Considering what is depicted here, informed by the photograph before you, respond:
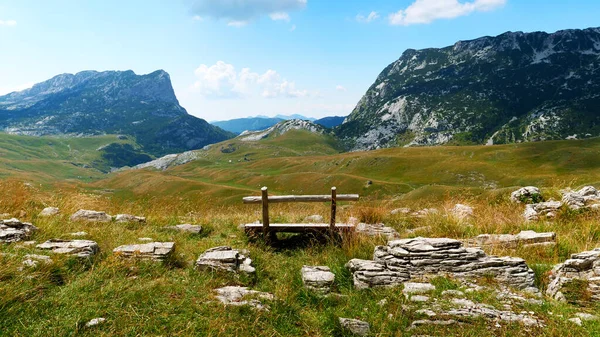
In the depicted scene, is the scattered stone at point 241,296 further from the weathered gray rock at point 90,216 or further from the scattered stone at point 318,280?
the weathered gray rock at point 90,216

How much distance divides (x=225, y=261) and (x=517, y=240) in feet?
29.9

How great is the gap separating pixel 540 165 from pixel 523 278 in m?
99.6

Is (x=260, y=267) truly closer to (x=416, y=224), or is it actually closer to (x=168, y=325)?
(x=168, y=325)

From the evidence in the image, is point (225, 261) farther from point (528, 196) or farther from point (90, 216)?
point (528, 196)

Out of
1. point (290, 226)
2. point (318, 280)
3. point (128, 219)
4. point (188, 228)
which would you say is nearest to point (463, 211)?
point (290, 226)

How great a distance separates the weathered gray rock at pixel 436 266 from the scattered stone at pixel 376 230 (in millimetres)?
2633

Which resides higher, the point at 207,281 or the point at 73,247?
the point at 73,247

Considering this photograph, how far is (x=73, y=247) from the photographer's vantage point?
28.1 feet

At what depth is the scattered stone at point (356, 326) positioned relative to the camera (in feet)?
21.0

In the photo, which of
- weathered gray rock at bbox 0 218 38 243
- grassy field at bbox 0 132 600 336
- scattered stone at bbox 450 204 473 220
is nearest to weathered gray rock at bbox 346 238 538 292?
grassy field at bbox 0 132 600 336

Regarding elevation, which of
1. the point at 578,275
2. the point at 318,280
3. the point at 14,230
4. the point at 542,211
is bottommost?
the point at 318,280

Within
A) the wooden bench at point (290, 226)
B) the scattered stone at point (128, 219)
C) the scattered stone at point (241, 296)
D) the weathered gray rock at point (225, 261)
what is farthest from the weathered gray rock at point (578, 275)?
the scattered stone at point (128, 219)

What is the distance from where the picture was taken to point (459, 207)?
14.9m

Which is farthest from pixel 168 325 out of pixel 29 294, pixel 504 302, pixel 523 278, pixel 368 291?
pixel 523 278
